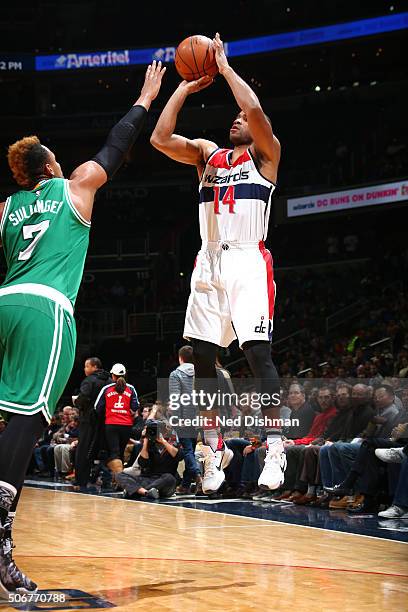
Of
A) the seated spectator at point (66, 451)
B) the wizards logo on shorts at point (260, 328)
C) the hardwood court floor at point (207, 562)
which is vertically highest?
the wizards logo on shorts at point (260, 328)

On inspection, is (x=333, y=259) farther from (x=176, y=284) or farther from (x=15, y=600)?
(x=15, y=600)

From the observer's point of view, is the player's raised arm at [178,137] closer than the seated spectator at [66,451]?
Yes

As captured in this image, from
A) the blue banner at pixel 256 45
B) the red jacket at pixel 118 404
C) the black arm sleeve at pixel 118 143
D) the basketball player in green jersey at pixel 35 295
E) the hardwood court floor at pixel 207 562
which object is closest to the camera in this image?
the basketball player in green jersey at pixel 35 295

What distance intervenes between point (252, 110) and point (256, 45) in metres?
23.1

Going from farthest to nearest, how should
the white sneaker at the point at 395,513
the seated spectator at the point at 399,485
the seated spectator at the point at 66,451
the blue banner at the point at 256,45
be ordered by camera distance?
the blue banner at the point at 256,45 → the seated spectator at the point at 66,451 → the white sneaker at the point at 395,513 → the seated spectator at the point at 399,485

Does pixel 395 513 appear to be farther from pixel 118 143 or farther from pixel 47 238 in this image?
pixel 47 238

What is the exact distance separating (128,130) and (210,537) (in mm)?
4233

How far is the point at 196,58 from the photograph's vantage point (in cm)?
520

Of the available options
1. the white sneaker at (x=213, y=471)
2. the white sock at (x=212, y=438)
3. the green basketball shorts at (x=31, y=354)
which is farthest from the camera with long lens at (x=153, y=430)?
the green basketball shorts at (x=31, y=354)

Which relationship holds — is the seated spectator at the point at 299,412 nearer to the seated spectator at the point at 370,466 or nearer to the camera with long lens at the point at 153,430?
the seated spectator at the point at 370,466

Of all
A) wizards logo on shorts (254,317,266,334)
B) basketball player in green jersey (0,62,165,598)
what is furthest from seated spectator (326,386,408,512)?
basketball player in green jersey (0,62,165,598)

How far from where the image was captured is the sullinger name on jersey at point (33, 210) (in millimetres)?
4457

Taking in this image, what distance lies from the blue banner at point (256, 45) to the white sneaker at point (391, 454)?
55.6ft

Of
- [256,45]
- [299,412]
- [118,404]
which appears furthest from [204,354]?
[256,45]
